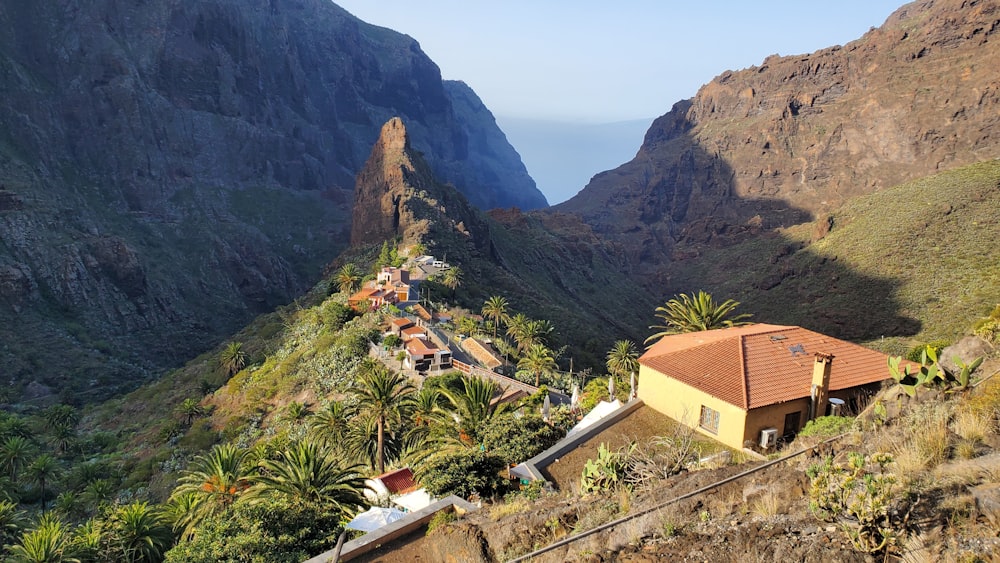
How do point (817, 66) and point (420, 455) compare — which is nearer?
point (420, 455)

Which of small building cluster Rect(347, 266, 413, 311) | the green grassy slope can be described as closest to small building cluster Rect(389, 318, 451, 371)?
small building cluster Rect(347, 266, 413, 311)

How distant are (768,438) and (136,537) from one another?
24252 mm

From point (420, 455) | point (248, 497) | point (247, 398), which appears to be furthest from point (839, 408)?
point (247, 398)

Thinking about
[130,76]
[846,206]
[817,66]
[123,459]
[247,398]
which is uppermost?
[817,66]

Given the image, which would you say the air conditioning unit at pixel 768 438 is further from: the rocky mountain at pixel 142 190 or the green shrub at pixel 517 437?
the rocky mountain at pixel 142 190

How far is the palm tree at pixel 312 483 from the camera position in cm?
2116

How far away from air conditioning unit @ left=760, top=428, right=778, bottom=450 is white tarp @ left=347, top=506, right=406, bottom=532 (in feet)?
39.9

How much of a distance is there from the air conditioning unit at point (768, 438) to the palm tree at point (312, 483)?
14003 millimetres

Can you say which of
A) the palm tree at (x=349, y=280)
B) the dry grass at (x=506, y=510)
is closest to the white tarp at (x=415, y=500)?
the dry grass at (x=506, y=510)

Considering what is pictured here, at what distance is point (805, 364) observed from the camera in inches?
917

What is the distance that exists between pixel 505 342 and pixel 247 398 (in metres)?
23.7

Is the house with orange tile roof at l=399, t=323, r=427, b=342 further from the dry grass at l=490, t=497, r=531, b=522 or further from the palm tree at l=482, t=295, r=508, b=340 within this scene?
the dry grass at l=490, t=497, r=531, b=522

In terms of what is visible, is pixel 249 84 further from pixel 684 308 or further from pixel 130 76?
pixel 684 308

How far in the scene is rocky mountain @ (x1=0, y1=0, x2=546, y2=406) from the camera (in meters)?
87.1
